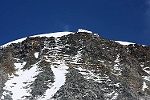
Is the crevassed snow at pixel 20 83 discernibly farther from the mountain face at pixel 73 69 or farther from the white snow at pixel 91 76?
the white snow at pixel 91 76

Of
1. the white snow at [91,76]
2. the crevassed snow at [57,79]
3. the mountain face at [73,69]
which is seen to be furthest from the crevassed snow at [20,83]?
the white snow at [91,76]

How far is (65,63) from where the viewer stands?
93688 millimetres

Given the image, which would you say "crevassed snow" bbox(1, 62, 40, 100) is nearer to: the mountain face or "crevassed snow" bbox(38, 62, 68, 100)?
the mountain face

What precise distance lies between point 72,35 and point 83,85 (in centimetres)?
3236

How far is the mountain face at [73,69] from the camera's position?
7969 centimetres

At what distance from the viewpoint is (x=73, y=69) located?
8875 cm

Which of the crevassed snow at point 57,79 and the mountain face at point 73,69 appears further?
the mountain face at point 73,69

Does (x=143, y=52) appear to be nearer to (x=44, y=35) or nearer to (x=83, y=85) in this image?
(x=44, y=35)

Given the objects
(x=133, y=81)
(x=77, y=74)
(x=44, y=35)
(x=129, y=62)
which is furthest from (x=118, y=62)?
(x=44, y=35)

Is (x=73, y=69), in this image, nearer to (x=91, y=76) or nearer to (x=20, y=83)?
(x=91, y=76)

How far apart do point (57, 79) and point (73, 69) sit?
5077 millimetres

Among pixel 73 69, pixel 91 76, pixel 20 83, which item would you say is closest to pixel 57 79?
pixel 73 69

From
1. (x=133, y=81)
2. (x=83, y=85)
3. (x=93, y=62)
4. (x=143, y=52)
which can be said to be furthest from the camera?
(x=143, y=52)

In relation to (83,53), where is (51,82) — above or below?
below
